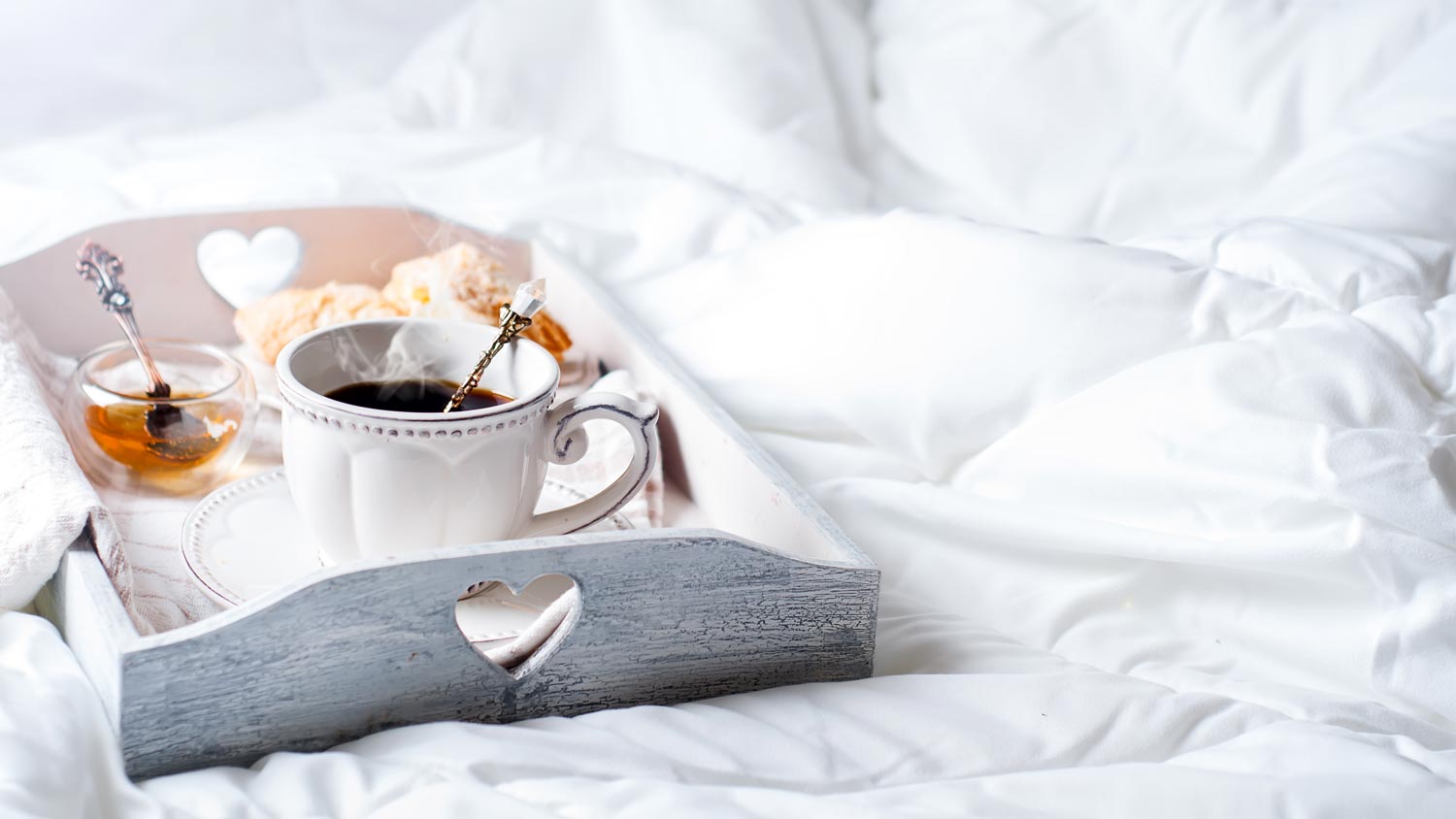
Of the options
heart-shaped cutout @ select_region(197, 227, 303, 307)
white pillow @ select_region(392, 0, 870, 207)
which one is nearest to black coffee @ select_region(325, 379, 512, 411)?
heart-shaped cutout @ select_region(197, 227, 303, 307)

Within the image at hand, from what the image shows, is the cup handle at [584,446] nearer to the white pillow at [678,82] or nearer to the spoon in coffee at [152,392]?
the spoon in coffee at [152,392]

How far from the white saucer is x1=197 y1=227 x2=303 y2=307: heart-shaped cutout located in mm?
278

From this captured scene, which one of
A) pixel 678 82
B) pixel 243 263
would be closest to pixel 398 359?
pixel 243 263

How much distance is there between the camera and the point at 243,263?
92cm

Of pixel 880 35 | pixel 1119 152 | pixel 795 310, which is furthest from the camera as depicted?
pixel 880 35

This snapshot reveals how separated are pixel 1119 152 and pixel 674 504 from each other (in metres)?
0.78

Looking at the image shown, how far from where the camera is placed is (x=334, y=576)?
0.46 m

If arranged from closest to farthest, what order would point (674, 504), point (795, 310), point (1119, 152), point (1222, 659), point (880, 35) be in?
point (1222, 659)
point (674, 504)
point (795, 310)
point (1119, 152)
point (880, 35)

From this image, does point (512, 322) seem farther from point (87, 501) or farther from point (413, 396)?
point (87, 501)

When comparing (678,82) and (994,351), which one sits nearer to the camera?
(994,351)

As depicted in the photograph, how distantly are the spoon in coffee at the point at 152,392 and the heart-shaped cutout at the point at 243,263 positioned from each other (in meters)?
0.13

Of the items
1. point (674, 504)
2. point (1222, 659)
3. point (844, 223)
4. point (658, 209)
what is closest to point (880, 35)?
point (658, 209)

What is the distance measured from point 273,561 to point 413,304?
0.30 metres

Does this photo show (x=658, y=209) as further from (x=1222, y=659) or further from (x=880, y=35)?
(x=1222, y=659)
